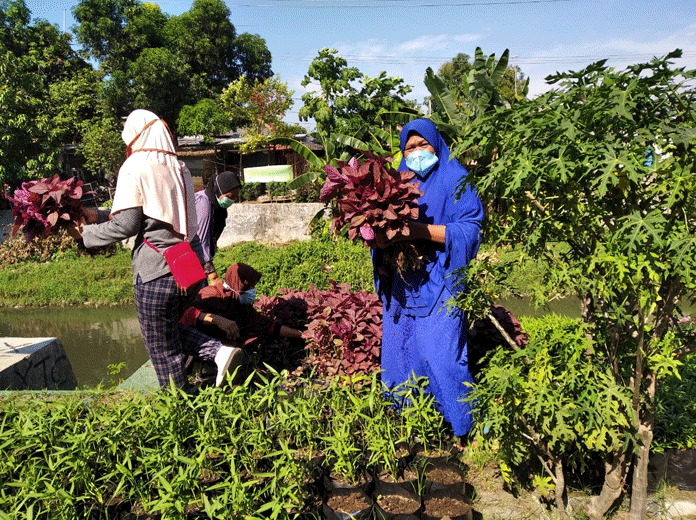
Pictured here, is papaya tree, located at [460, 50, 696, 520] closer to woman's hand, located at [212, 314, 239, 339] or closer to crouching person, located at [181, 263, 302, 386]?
woman's hand, located at [212, 314, 239, 339]

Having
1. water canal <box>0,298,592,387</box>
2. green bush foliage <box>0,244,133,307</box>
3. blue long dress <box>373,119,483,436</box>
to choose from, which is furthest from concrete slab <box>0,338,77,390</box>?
green bush foliage <box>0,244,133,307</box>

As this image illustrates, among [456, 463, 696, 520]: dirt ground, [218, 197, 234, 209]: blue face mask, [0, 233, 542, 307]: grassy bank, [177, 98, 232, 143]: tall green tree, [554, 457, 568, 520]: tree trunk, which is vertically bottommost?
[0, 233, 542, 307]: grassy bank

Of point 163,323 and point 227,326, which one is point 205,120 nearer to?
point 227,326

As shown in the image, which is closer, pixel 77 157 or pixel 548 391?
pixel 548 391

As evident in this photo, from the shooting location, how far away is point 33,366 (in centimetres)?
474

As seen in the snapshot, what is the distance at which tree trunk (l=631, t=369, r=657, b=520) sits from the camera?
7.40 ft

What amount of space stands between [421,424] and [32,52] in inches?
941

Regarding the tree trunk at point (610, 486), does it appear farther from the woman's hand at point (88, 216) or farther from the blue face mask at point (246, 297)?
the woman's hand at point (88, 216)

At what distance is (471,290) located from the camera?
2.56 metres

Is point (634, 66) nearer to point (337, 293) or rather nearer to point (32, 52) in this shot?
point (337, 293)

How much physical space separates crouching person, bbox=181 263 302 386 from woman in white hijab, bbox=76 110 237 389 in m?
0.49

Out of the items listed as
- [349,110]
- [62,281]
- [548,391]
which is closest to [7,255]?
[62,281]

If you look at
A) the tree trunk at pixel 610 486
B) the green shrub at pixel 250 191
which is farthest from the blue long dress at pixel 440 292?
the green shrub at pixel 250 191

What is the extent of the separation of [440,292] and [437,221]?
1.31ft
